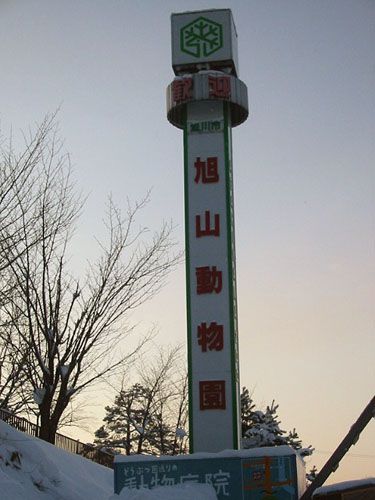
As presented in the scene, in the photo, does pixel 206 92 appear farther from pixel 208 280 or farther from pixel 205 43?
pixel 208 280

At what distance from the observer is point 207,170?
19.4 metres

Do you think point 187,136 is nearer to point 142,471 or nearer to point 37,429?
point 142,471

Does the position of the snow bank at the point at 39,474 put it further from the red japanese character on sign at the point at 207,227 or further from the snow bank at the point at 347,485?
the red japanese character on sign at the point at 207,227

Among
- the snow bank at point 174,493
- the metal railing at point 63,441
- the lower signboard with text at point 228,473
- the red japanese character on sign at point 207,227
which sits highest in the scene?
the red japanese character on sign at point 207,227

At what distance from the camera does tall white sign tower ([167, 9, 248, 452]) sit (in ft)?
58.0

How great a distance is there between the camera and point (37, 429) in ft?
75.7

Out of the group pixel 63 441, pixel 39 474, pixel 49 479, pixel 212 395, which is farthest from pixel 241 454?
pixel 63 441

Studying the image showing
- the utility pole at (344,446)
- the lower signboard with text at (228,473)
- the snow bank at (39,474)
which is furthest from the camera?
the snow bank at (39,474)

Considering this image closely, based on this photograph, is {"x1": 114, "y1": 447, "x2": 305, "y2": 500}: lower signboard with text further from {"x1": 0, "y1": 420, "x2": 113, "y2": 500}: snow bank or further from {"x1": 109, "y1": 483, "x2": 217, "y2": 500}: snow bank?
{"x1": 0, "y1": 420, "x2": 113, "y2": 500}: snow bank

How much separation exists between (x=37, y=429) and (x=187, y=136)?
10.2 meters

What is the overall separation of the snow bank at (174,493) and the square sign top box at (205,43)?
11089 millimetres

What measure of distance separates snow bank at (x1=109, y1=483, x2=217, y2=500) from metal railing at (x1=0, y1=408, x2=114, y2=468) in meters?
7.40

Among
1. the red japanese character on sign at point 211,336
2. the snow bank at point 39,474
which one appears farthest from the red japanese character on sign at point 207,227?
the snow bank at point 39,474

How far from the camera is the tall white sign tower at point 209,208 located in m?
17.7
